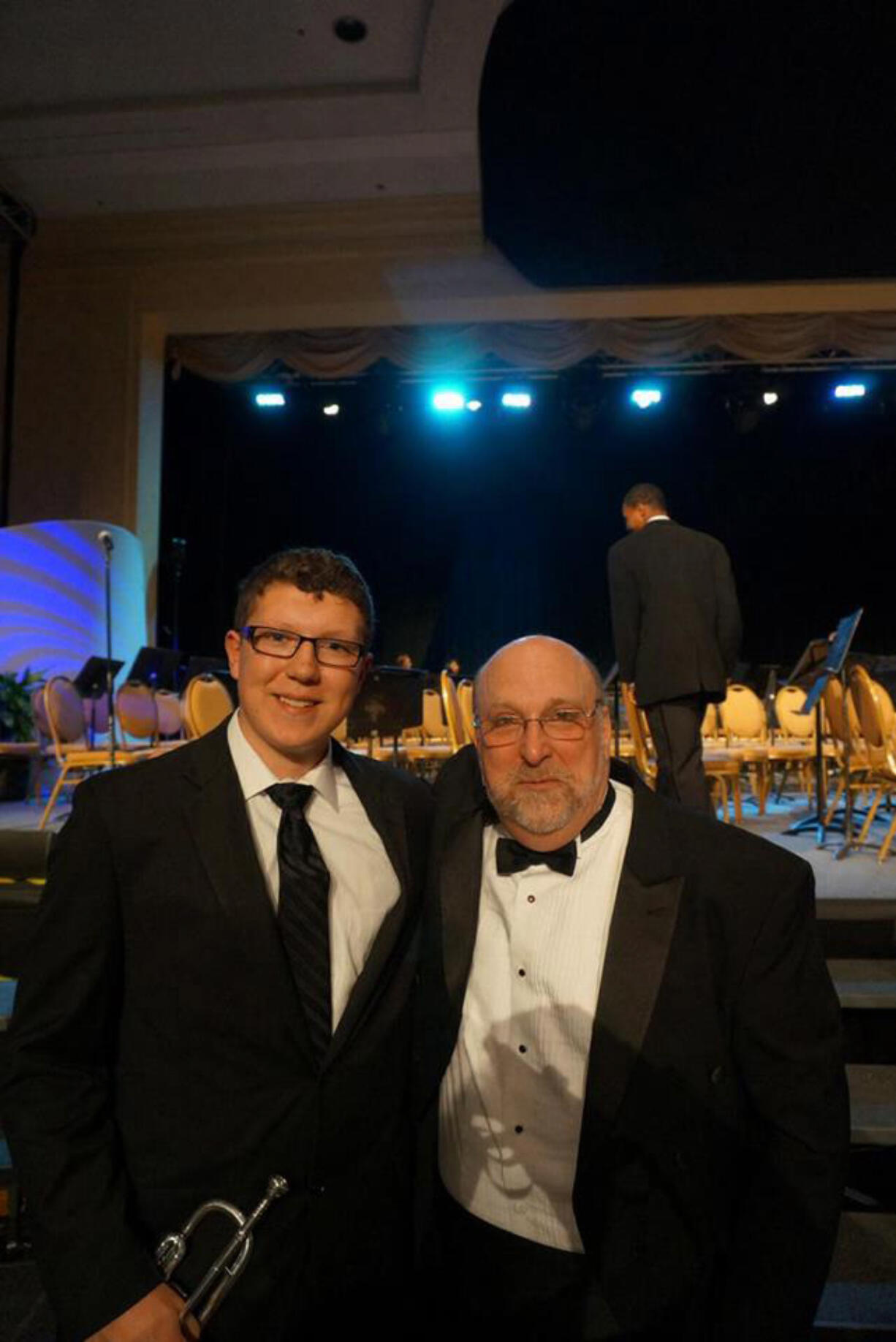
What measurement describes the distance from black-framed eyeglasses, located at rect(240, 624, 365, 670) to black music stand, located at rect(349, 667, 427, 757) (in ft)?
12.2

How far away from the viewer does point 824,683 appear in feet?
14.5

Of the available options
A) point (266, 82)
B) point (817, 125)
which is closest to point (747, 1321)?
point (817, 125)

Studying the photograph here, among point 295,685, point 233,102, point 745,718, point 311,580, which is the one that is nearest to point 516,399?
point 233,102

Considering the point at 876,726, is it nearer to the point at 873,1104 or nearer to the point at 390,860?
the point at 873,1104

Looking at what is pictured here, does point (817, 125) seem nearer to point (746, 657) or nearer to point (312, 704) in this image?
point (312, 704)

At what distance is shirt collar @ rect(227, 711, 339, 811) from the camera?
1367 mm

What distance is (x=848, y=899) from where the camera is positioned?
2674mm

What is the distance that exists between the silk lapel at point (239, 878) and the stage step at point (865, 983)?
1.73 metres

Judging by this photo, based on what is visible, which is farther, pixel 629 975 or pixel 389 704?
pixel 389 704

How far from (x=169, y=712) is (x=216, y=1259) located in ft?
19.7

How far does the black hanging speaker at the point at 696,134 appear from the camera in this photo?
15.8ft

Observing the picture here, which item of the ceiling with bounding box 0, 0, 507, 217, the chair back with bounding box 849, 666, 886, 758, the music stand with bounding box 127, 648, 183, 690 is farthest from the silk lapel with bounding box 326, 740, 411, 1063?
the ceiling with bounding box 0, 0, 507, 217

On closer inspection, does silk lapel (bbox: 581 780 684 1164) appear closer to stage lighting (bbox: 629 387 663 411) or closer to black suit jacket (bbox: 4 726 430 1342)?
black suit jacket (bbox: 4 726 430 1342)

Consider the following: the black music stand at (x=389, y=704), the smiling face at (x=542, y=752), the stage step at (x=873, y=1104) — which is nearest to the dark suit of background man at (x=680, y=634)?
the black music stand at (x=389, y=704)
